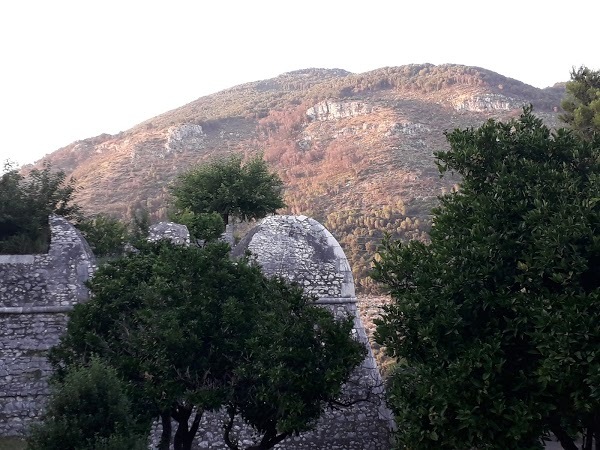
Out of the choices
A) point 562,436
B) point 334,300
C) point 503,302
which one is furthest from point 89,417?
point 334,300

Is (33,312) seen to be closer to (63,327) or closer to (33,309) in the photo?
(33,309)

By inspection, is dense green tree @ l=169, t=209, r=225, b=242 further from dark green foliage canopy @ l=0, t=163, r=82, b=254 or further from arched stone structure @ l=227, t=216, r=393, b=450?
dark green foliage canopy @ l=0, t=163, r=82, b=254

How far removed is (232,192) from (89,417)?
380 inches

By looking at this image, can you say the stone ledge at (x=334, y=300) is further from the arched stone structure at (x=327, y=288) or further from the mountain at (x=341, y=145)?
the mountain at (x=341, y=145)

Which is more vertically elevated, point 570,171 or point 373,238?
point 570,171

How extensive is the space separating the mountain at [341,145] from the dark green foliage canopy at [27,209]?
58.7ft

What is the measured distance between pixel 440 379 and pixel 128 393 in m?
4.64

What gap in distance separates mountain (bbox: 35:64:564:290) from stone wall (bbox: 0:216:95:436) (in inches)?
717

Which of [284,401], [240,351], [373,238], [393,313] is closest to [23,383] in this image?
[240,351]

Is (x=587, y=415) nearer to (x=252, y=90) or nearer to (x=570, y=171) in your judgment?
(x=570, y=171)

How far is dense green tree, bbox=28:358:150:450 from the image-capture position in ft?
26.7

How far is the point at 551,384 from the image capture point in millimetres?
7594

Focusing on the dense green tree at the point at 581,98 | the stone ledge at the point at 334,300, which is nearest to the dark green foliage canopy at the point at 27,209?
the stone ledge at the point at 334,300

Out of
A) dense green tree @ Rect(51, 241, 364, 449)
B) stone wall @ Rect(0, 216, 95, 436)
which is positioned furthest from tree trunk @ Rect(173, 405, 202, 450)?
stone wall @ Rect(0, 216, 95, 436)
